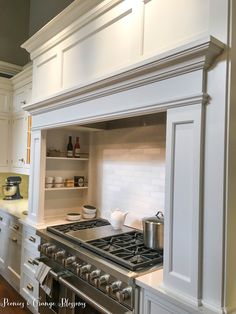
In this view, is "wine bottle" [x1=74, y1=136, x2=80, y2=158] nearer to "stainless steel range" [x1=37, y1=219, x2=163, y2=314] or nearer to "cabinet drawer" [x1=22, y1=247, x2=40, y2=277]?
"stainless steel range" [x1=37, y1=219, x2=163, y2=314]

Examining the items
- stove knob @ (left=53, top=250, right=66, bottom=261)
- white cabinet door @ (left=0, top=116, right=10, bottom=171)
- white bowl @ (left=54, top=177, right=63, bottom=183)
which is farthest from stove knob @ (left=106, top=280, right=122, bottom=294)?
white cabinet door @ (left=0, top=116, right=10, bottom=171)

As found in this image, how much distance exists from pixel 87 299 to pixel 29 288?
3.72ft

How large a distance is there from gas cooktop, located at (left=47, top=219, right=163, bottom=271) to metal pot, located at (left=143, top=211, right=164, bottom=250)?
5cm

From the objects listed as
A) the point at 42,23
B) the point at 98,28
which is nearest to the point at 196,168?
the point at 98,28

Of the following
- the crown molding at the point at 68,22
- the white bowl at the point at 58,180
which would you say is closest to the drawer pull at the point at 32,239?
the white bowl at the point at 58,180

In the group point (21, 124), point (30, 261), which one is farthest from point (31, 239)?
Answer: point (21, 124)

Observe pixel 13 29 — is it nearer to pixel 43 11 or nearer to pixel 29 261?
pixel 43 11

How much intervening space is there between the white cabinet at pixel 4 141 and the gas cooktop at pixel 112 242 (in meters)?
1.94

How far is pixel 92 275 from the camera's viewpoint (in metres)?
1.80

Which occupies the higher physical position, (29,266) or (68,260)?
(68,260)

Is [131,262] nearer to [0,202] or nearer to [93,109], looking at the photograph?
[93,109]

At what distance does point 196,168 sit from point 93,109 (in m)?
0.99

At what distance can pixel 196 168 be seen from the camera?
4.27ft

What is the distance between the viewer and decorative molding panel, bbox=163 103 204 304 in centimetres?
129
